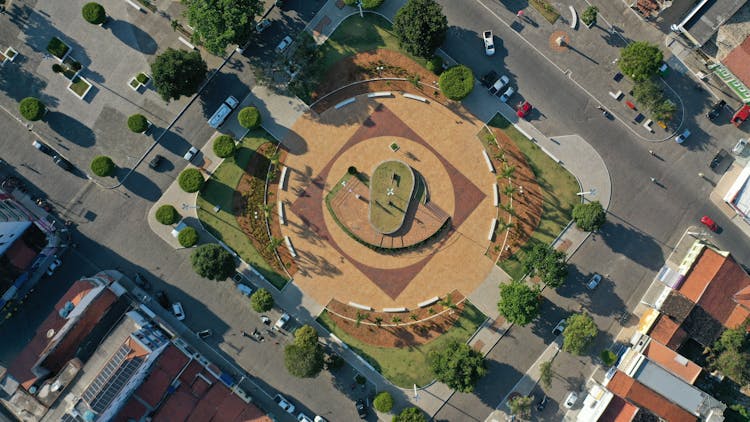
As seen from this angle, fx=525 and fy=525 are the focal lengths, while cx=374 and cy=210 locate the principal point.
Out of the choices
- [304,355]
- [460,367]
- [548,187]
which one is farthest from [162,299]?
[548,187]

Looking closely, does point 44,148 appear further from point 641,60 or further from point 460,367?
point 641,60

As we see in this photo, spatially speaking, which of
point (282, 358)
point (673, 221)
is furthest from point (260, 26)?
point (673, 221)

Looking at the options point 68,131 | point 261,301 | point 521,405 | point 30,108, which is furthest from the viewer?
point 68,131

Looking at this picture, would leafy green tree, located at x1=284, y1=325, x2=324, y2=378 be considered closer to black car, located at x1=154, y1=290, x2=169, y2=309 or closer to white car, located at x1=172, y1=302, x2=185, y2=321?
white car, located at x1=172, y1=302, x2=185, y2=321

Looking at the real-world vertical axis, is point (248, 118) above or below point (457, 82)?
below

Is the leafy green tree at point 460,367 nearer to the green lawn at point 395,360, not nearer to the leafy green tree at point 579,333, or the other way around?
the green lawn at point 395,360

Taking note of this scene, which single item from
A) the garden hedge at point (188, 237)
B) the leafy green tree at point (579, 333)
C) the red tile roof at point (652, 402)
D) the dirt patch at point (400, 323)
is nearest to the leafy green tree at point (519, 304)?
the leafy green tree at point (579, 333)

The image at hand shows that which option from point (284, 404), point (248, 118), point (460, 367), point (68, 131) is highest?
point (248, 118)
